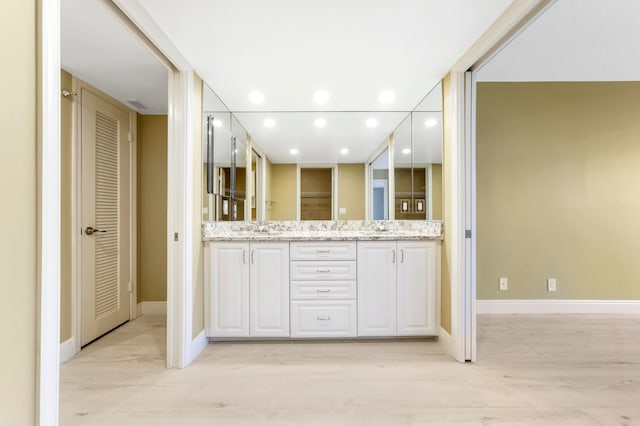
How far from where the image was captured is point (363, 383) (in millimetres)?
1938

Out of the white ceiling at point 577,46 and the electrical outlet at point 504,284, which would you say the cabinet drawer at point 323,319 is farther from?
the white ceiling at point 577,46

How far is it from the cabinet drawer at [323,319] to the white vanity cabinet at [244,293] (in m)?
0.09

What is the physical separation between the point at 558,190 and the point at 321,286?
2.66 metres

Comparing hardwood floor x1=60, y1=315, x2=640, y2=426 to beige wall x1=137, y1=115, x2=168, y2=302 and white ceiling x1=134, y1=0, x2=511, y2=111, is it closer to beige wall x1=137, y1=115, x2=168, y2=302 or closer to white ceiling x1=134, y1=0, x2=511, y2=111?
beige wall x1=137, y1=115, x2=168, y2=302

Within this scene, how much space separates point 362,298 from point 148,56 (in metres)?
2.38

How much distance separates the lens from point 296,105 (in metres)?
2.99

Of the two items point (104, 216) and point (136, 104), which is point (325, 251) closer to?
point (104, 216)

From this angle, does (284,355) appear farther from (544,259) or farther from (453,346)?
(544,259)

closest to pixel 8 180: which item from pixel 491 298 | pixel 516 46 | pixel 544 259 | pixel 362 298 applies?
pixel 362 298

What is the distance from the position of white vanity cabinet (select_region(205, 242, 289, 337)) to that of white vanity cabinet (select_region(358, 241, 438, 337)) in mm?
660

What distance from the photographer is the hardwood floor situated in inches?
64.3

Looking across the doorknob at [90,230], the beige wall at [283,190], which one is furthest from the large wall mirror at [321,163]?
the doorknob at [90,230]

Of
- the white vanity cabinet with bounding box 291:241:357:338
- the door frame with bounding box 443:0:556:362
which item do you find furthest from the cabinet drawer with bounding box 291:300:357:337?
the door frame with bounding box 443:0:556:362

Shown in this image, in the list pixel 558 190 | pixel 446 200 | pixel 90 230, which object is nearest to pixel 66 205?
pixel 90 230
